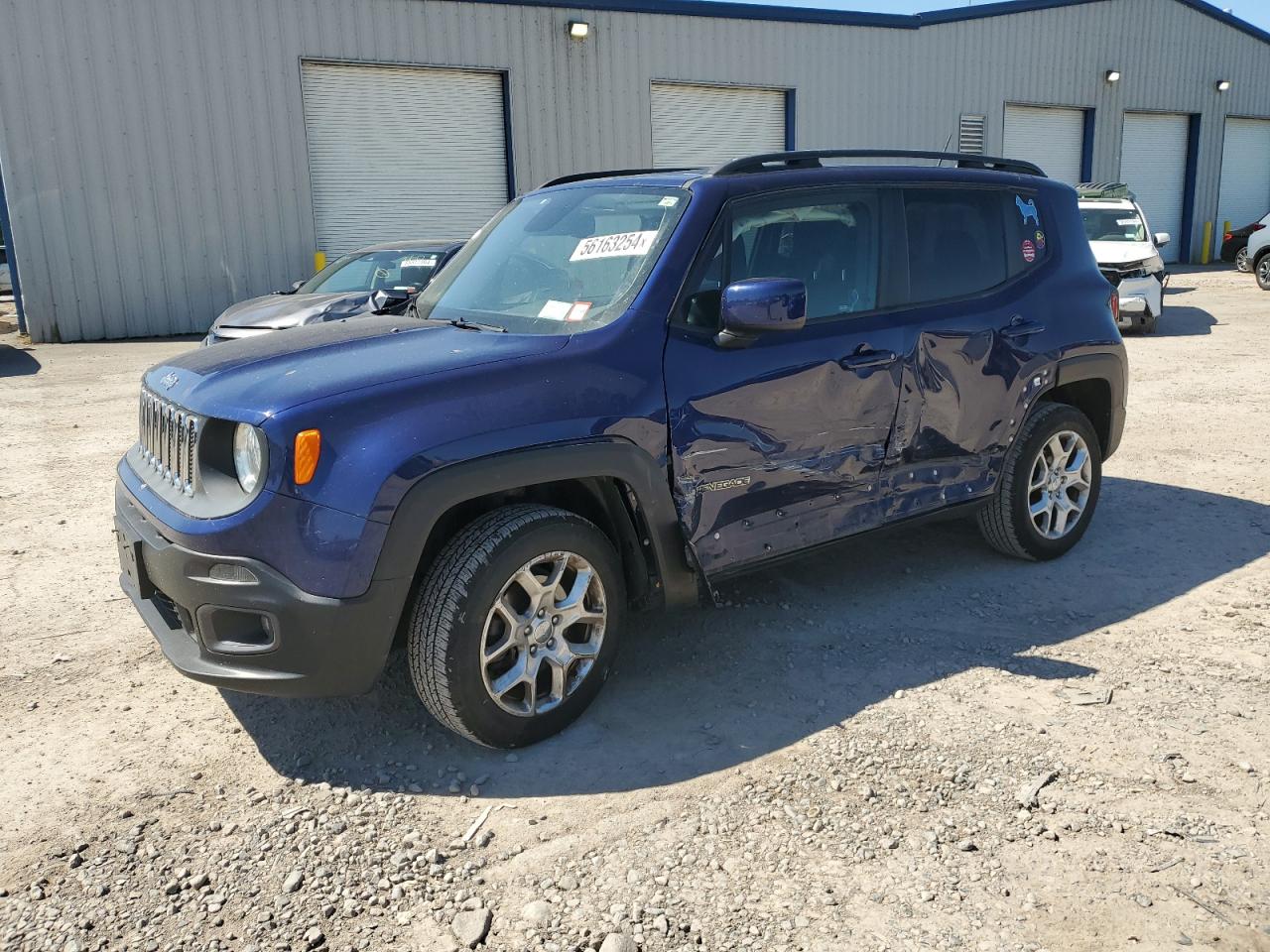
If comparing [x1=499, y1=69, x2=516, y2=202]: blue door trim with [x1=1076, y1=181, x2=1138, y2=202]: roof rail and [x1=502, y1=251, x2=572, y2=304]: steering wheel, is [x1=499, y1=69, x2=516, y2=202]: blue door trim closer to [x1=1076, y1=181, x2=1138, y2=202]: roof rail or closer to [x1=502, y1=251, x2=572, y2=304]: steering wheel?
[x1=1076, y1=181, x2=1138, y2=202]: roof rail

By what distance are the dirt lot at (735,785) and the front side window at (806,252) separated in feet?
4.39

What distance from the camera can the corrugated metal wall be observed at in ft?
47.8

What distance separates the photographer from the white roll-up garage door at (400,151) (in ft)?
53.8

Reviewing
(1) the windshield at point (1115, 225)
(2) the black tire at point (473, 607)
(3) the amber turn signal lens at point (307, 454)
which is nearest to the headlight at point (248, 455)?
(3) the amber turn signal lens at point (307, 454)

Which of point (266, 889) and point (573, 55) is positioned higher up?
point (573, 55)

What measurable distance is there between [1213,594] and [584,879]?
335 centimetres

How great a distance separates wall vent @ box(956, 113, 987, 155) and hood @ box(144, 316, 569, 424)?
2165cm

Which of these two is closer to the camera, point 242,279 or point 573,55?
point 242,279

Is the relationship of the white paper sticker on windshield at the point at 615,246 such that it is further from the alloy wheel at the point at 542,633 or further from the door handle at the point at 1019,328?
the door handle at the point at 1019,328

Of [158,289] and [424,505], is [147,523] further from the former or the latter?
A: [158,289]

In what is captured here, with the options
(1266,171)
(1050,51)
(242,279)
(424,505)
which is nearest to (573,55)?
(242,279)

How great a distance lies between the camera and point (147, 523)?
3307mm

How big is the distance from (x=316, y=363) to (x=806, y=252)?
1.87 m

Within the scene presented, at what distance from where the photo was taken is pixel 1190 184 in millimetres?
27984
